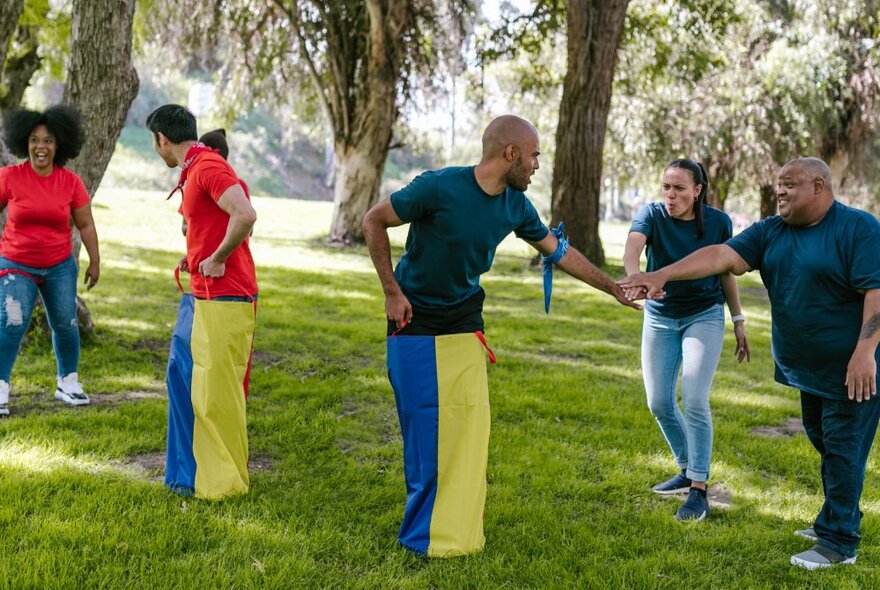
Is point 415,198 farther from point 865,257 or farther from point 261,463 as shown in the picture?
point 261,463

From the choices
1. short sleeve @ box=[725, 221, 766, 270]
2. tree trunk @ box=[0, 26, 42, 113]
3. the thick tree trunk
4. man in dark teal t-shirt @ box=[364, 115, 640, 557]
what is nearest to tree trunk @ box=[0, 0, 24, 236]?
man in dark teal t-shirt @ box=[364, 115, 640, 557]

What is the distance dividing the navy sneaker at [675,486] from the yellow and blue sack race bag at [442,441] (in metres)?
1.54

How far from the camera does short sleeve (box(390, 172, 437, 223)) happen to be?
4020 mm

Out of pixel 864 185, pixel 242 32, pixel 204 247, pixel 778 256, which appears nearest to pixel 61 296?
pixel 204 247

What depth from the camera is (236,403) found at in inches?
187

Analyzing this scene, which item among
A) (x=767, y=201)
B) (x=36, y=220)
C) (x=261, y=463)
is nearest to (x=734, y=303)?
(x=261, y=463)

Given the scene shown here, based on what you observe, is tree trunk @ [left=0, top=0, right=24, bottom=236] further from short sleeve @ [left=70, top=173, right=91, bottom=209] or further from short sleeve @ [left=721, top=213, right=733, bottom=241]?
short sleeve @ [left=721, top=213, right=733, bottom=241]

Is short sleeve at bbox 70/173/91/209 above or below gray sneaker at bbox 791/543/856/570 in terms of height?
above

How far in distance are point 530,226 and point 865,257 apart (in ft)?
5.25

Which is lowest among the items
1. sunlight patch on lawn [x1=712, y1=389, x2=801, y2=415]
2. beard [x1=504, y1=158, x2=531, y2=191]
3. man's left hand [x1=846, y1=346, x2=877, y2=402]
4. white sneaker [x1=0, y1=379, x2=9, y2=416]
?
sunlight patch on lawn [x1=712, y1=389, x2=801, y2=415]

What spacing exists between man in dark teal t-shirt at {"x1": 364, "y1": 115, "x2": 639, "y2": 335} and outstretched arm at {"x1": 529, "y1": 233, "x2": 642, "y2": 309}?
11 cm

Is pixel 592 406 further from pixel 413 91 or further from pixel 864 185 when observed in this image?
pixel 864 185

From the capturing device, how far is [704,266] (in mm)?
4453

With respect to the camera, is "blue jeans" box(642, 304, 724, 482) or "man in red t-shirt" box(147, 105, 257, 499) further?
"blue jeans" box(642, 304, 724, 482)
